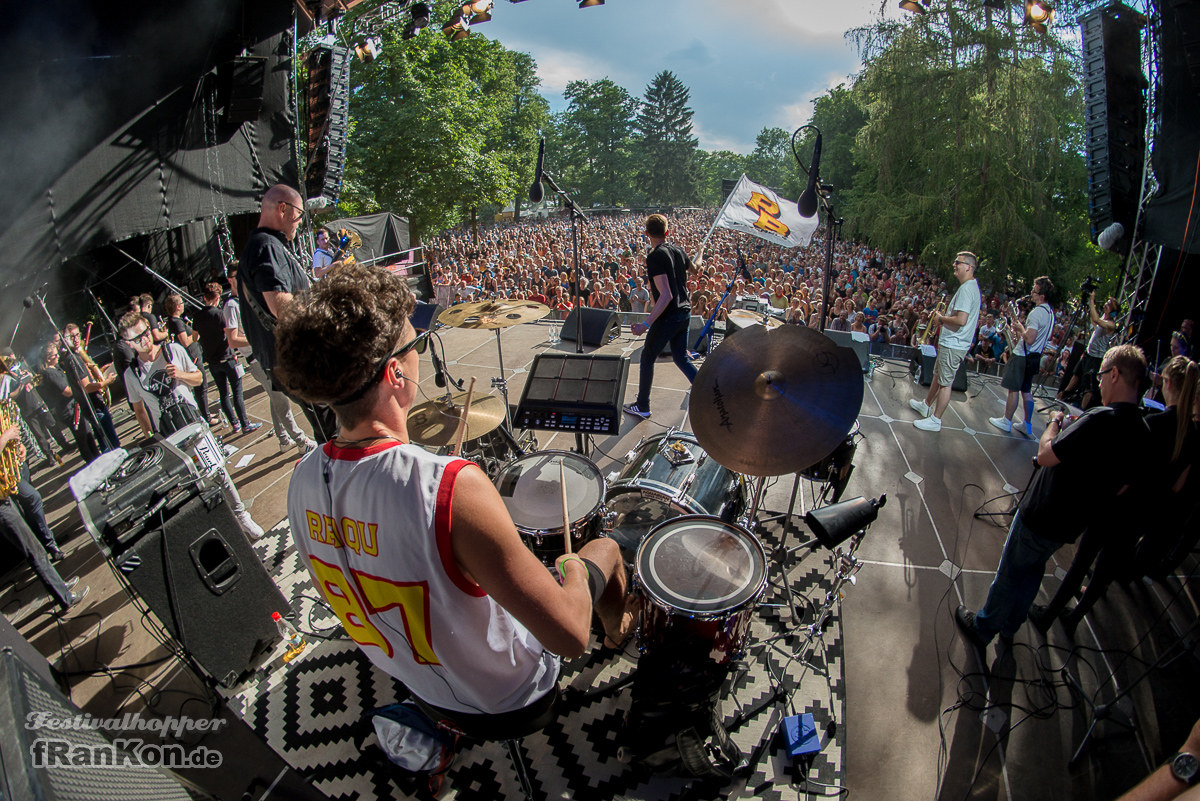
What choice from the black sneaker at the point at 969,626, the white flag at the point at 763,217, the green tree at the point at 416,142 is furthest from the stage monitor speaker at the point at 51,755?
the green tree at the point at 416,142

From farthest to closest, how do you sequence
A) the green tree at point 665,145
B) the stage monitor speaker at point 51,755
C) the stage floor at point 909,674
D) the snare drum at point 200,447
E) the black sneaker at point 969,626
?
the green tree at point 665,145 → the black sneaker at point 969,626 → the snare drum at point 200,447 → the stage floor at point 909,674 → the stage monitor speaker at point 51,755

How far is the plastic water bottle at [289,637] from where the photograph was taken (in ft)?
9.36

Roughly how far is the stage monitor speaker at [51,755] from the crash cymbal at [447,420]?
207 centimetres

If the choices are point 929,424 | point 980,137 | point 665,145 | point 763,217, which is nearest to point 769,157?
point 665,145

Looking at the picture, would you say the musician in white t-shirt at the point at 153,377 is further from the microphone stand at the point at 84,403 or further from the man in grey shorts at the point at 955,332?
the man in grey shorts at the point at 955,332

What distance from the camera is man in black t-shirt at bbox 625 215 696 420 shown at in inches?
188

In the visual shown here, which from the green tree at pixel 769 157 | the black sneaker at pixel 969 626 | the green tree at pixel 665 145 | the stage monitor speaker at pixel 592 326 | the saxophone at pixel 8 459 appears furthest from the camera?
the green tree at pixel 769 157

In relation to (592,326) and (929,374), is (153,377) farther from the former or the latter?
(929,374)

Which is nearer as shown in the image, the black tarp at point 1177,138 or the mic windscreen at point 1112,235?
the black tarp at point 1177,138

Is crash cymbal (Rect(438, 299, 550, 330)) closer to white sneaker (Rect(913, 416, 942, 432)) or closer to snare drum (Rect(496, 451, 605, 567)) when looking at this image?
snare drum (Rect(496, 451, 605, 567))

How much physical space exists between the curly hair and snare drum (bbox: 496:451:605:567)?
1.37 metres

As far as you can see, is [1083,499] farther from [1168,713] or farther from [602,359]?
[602,359]

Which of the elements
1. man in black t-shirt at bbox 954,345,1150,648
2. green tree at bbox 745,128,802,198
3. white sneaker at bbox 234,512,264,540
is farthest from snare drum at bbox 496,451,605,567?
green tree at bbox 745,128,802,198

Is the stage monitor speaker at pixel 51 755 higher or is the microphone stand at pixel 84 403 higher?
the stage monitor speaker at pixel 51 755
